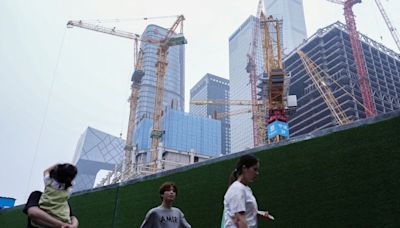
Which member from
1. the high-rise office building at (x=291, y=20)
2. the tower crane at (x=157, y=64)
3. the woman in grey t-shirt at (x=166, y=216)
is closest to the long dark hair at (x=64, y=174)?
the woman in grey t-shirt at (x=166, y=216)

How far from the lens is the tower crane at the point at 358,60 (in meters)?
60.2

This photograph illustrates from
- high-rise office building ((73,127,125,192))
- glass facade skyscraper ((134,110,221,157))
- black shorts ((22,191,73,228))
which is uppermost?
high-rise office building ((73,127,125,192))

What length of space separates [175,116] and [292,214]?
61126 millimetres

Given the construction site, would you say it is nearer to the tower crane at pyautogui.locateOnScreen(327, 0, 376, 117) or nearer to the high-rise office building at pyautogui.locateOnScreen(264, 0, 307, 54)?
the tower crane at pyautogui.locateOnScreen(327, 0, 376, 117)

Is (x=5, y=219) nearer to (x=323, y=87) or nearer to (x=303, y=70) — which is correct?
(x=323, y=87)

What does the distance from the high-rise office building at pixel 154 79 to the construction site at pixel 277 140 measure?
0.42 metres

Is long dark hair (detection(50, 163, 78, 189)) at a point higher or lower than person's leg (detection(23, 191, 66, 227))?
higher

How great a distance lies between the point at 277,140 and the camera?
95.6 ft

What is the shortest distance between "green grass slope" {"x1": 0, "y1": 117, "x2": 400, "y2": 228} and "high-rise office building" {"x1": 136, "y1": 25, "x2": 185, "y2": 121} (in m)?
88.0

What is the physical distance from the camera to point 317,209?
3.60m

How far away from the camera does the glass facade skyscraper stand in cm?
6338

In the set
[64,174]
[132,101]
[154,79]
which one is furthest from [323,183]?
[154,79]

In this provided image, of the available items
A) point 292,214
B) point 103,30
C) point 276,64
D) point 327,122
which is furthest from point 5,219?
point 327,122

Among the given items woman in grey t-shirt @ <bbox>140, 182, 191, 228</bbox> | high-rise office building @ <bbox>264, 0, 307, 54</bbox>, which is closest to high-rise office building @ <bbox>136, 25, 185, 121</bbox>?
high-rise office building @ <bbox>264, 0, 307, 54</bbox>
